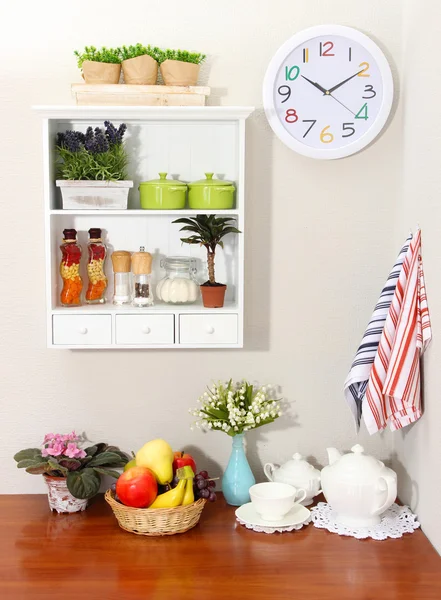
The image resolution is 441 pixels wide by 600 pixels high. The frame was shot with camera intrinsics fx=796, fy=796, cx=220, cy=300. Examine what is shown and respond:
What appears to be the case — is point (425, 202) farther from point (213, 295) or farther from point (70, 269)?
point (70, 269)

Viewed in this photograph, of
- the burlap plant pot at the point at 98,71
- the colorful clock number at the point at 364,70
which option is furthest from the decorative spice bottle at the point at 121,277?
the colorful clock number at the point at 364,70

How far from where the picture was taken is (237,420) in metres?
2.16

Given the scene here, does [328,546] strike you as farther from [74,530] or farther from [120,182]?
[120,182]

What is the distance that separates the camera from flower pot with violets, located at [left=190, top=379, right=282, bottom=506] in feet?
7.12

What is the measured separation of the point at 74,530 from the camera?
80.5 inches

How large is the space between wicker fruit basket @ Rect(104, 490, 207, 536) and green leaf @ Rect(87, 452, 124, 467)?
151 millimetres

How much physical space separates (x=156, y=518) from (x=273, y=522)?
0.98ft

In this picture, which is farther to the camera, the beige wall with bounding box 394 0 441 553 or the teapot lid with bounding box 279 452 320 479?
the teapot lid with bounding box 279 452 320 479

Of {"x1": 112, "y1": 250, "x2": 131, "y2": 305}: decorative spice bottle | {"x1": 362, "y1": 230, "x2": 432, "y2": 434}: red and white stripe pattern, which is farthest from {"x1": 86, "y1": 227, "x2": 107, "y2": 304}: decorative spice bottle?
{"x1": 362, "y1": 230, "x2": 432, "y2": 434}: red and white stripe pattern

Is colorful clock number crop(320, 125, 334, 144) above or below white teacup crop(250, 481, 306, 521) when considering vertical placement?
→ above

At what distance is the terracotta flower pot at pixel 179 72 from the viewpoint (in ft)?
6.86

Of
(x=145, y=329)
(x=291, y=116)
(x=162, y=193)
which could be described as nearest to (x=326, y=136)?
(x=291, y=116)

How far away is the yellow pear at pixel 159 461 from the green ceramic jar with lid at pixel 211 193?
65 centimetres

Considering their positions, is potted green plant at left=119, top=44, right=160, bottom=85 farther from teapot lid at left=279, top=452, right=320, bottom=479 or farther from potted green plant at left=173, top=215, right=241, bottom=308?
teapot lid at left=279, top=452, right=320, bottom=479
